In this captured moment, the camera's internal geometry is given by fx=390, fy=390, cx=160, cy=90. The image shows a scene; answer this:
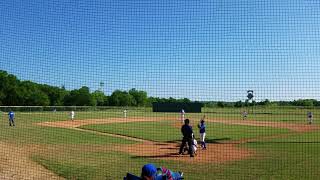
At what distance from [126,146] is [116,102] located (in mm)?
28606

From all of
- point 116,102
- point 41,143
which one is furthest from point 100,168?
point 116,102

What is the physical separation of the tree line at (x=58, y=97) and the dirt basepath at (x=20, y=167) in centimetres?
2781

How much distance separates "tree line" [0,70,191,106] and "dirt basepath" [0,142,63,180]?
27815mm

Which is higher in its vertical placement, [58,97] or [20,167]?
[58,97]

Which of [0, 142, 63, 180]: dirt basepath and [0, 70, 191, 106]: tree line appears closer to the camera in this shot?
[0, 142, 63, 180]: dirt basepath

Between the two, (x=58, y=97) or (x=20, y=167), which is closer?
(x=20, y=167)

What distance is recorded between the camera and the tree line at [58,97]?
4494 cm

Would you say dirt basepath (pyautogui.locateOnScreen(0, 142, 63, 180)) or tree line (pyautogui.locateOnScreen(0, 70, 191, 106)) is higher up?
tree line (pyautogui.locateOnScreen(0, 70, 191, 106))

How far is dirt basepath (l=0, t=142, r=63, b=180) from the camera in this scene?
31.1 feet

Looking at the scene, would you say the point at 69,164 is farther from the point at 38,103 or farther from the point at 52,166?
the point at 38,103

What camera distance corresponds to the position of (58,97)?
220 feet

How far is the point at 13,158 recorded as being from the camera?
12.4 m

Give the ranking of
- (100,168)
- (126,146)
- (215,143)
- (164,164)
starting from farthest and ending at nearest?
(215,143) < (126,146) < (164,164) < (100,168)

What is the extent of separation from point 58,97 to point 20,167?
57.9m
